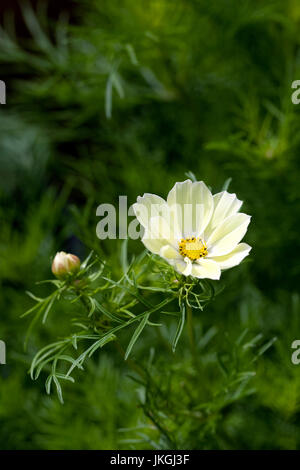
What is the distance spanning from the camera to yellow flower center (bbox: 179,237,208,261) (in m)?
0.38

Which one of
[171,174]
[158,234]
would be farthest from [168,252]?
[171,174]

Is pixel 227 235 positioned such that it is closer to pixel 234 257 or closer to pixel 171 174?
pixel 234 257

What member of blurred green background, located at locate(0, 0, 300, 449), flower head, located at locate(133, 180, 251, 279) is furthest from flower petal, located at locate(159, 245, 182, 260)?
blurred green background, located at locate(0, 0, 300, 449)

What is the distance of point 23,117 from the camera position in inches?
38.0

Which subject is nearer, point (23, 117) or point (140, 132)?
point (140, 132)

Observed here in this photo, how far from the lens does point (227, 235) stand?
38 centimetres

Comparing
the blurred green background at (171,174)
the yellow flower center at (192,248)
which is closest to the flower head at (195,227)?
the yellow flower center at (192,248)

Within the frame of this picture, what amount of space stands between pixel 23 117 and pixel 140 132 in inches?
9.7

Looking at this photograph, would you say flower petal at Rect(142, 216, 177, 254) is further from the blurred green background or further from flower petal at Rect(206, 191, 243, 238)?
the blurred green background

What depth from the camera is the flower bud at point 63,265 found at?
0.41m

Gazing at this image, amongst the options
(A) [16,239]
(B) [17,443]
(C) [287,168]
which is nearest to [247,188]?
(C) [287,168]

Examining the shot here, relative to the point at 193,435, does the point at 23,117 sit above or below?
above

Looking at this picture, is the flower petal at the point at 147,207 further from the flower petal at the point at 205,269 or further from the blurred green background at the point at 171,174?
the blurred green background at the point at 171,174
